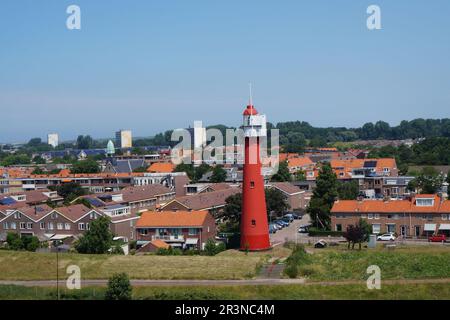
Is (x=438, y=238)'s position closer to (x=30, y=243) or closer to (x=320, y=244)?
(x=320, y=244)

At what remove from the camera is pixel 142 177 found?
51.2 m

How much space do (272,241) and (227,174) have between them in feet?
70.1

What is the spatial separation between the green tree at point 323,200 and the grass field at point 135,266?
27.6 feet

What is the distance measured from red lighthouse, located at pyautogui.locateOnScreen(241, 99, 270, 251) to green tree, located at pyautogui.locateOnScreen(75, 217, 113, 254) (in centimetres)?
572

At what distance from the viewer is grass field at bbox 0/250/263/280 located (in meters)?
21.5

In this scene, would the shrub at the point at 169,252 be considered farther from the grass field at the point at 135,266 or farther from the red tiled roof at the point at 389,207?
the red tiled roof at the point at 389,207

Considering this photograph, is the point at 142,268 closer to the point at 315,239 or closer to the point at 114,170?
the point at 315,239

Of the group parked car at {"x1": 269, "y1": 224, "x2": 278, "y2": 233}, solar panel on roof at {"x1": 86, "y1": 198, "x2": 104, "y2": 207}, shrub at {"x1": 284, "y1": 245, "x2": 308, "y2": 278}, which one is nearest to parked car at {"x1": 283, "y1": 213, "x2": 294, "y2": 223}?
parked car at {"x1": 269, "y1": 224, "x2": 278, "y2": 233}

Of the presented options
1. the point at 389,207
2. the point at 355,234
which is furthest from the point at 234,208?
the point at 389,207

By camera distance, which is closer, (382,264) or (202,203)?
(382,264)

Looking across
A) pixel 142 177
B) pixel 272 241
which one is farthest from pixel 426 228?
pixel 142 177

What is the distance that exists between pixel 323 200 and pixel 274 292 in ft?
45.4

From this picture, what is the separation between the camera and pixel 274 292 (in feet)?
61.6

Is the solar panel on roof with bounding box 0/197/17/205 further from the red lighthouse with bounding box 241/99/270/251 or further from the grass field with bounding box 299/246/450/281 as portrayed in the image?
the grass field with bounding box 299/246/450/281
